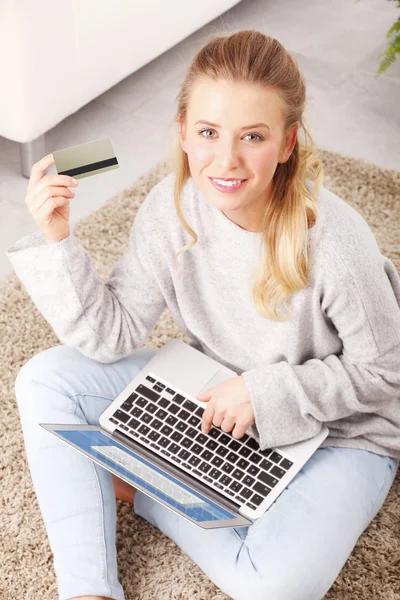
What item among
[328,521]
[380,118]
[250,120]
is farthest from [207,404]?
[380,118]

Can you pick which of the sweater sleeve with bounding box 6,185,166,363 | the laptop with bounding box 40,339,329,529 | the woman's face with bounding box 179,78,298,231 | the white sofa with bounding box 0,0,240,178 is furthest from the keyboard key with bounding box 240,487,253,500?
the white sofa with bounding box 0,0,240,178

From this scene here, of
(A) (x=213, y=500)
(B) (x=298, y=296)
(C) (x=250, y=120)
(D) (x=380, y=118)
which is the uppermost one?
(C) (x=250, y=120)

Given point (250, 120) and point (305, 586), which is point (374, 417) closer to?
point (305, 586)

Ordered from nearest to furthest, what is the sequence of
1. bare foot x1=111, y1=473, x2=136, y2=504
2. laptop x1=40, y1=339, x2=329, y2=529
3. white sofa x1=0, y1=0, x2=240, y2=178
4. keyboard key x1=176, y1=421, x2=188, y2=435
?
laptop x1=40, y1=339, x2=329, y2=529 → keyboard key x1=176, y1=421, x2=188, y2=435 → bare foot x1=111, y1=473, x2=136, y2=504 → white sofa x1=0, y1=0, x2=240, y2=178

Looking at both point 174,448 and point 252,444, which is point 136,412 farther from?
point 252,444

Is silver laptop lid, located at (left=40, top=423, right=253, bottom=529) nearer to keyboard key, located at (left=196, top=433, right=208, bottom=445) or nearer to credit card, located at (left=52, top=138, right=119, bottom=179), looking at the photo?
keyboard key, located at (left=196, top=433, right=208, bottom=445)

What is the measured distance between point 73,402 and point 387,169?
1.31 meters

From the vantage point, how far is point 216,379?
4.65ft

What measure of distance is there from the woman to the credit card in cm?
2

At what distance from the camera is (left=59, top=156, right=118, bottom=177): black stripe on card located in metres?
1.23

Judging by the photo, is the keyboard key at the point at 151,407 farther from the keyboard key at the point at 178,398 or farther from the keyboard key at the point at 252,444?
the keyboard key at the point at 252,444

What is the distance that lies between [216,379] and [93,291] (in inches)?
10.0

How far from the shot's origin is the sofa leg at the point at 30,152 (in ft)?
7.46

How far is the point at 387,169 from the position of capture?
2342 millimetres
